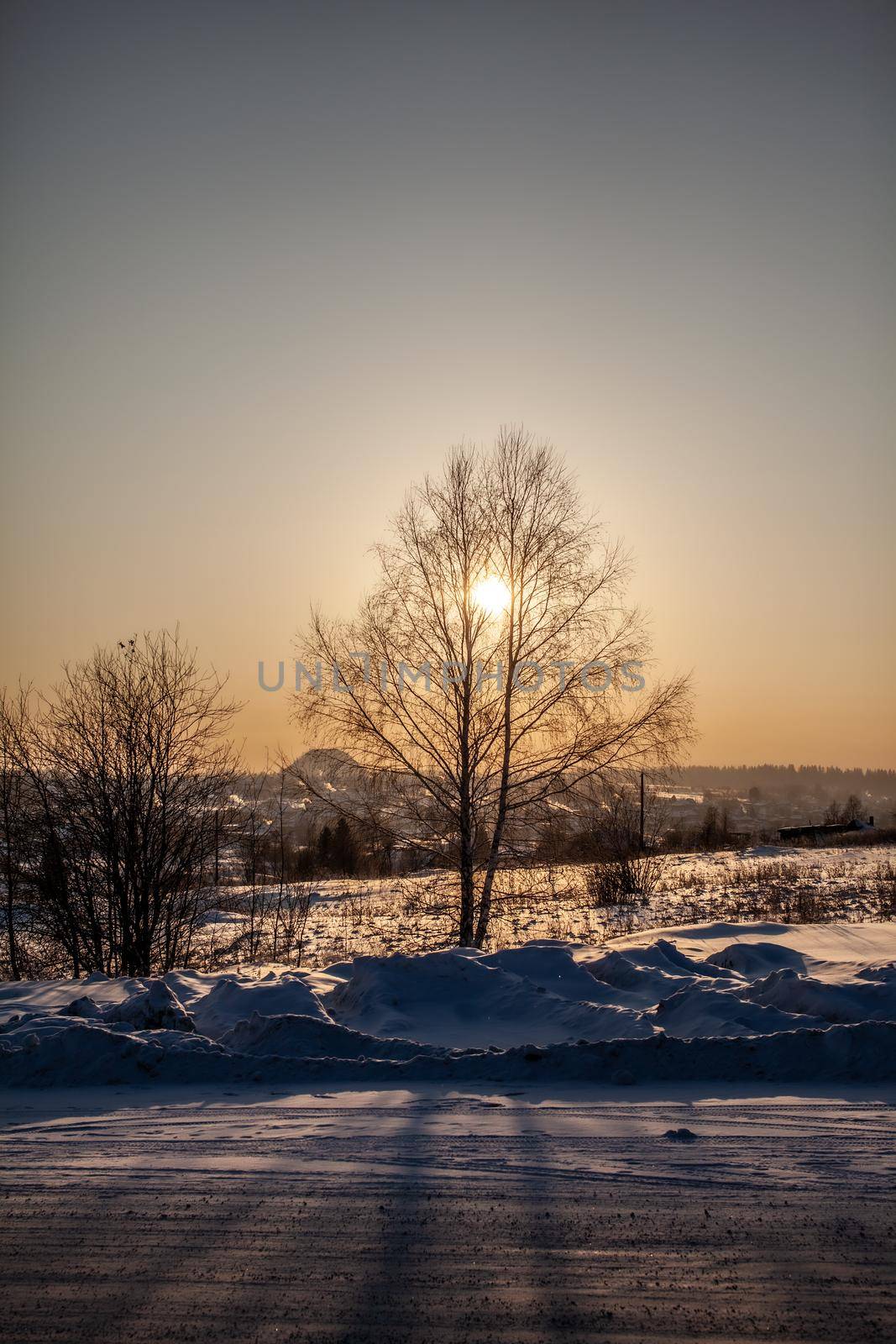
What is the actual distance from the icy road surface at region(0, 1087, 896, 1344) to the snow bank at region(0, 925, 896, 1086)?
1.99ft

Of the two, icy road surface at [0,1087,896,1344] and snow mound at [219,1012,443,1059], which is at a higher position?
icy road surface at [0,1087,896,1344]

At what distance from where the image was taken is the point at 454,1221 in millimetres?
3217

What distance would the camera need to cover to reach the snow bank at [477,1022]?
5316 millimetres

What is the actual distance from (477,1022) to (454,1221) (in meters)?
3.62

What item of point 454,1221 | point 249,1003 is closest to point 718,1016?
point 454,1221

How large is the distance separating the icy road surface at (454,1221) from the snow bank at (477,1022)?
0.61 metres

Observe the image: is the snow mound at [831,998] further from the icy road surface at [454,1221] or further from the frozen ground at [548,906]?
the frozen ground at [548,906]

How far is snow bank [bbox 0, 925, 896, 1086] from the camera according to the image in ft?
17.4

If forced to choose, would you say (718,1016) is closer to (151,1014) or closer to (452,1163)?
(452,1163)

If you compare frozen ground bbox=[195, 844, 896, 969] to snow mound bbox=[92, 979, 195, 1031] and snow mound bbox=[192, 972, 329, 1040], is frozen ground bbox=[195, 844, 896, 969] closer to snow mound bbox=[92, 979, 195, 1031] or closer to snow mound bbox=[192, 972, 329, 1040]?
snow mound bbox=[192, 972, 329, 1040]

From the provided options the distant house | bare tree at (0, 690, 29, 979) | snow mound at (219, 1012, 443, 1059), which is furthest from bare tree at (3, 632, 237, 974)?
the distant house

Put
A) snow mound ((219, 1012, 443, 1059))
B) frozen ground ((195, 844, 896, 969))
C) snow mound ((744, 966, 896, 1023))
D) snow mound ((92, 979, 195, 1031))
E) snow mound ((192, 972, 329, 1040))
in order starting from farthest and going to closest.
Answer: frozen ground ((195, 844, 896, 969)) → snow mound ((192, 972, 329, 1040)) → snow mound ((92, 979, 195, 1031)) → snow mound ((744, 966, 896, 1023)) → snow mound ((219, 1012, 443, 1059))

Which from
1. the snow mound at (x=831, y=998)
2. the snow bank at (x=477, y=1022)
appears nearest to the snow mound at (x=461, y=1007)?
the snow bank at (x=477, y=1022)

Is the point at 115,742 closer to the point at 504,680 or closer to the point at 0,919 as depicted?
the point at 0,919
